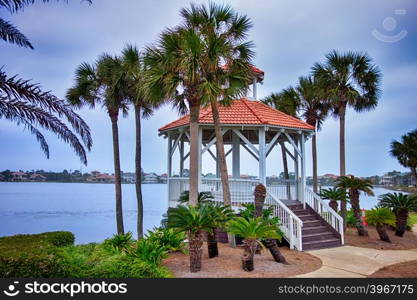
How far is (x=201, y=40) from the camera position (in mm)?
9828

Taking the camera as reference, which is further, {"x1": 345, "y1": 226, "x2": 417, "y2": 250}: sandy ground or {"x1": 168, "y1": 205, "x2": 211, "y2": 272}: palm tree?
{"x1": 345, "y1": 226, "x2": 417, "y2": 250}: sandy ground

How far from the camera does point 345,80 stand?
46.9ft

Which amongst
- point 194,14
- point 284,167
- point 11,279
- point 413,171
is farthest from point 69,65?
point 413,171

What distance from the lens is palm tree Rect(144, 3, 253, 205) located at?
31.4ft

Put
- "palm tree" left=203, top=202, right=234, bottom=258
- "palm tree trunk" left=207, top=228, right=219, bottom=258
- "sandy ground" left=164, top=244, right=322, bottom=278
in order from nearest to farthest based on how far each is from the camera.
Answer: "sandy ground" left=164, top=244, right=322, bottom=278 < "palm tree" left=203, top=202, right=234, bottom=258 < "palm tree trunk" left=207, top=228, right=219, bottom=258

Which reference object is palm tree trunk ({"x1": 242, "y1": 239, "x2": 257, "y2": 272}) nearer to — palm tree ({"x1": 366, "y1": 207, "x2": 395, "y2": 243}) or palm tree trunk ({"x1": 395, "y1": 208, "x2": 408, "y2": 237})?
palm tree ({"x1": 366, "y1": 207, "x2": 395, "y2": 243})

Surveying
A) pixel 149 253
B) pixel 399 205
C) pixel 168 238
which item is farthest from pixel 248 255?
pixel 399 205

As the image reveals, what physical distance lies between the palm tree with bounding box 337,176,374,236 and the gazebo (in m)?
1.49

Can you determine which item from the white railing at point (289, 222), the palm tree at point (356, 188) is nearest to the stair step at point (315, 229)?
the white railing at point (289, 222)

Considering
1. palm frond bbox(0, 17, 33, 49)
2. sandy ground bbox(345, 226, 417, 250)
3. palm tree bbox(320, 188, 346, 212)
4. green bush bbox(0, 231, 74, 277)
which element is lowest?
sandy ground bbox(345, 226, 417, 250)

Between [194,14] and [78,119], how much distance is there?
529cm

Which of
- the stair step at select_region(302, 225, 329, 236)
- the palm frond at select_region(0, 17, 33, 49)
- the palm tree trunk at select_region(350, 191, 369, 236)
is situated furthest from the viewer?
the palm tree trunk at select_region(350, 191, 369, 236)

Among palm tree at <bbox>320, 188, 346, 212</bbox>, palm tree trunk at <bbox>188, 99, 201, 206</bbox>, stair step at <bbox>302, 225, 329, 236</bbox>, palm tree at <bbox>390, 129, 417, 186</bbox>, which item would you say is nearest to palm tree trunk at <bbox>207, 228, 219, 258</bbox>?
palm tree trunk at <bbox>188, 99, 201, 206</bbox>

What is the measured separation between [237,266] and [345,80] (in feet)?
34.5
